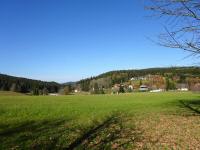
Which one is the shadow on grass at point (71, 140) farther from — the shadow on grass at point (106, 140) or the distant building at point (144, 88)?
the distant building at point (144, 88)

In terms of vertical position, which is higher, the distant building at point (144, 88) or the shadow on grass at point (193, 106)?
the distant building at point (144, 88)

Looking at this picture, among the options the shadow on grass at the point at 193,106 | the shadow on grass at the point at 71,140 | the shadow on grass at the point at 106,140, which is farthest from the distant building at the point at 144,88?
the shadow on grass at the point at 106,140

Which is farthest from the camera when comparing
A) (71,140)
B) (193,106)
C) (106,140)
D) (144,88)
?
(144,88)

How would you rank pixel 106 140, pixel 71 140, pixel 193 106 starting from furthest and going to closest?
pixel 193 106
pixel 71 140
pixel 106 140

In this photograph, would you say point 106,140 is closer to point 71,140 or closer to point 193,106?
point 71,140

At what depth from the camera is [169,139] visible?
1198cm

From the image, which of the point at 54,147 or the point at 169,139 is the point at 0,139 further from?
the point at 169,139

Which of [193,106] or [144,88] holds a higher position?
[144,88]

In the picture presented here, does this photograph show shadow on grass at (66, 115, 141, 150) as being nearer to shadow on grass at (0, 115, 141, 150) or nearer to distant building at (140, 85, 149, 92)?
shadow on grass at (0, 115, 141, 150)

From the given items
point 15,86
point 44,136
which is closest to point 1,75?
point 15,86

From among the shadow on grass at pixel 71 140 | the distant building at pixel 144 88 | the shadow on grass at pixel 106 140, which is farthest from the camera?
the distant building at pixel 144 88

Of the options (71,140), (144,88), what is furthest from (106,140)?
(144,88)

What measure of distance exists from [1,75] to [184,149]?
19442 cm

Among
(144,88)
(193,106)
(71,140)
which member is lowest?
(71,140)
